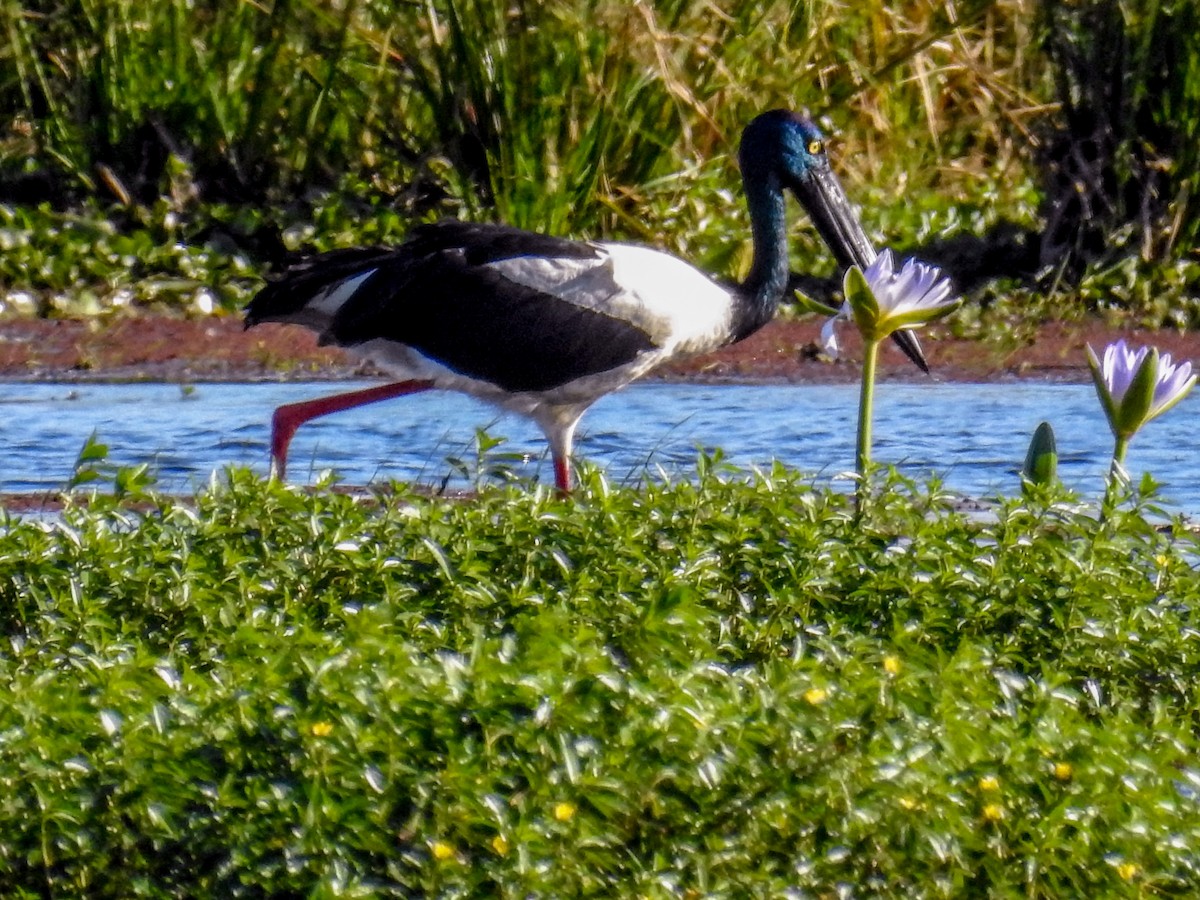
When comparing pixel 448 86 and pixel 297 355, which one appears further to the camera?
pixel 448 86

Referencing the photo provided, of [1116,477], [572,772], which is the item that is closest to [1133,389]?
[1116,477]

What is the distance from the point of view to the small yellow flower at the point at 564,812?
2627mm

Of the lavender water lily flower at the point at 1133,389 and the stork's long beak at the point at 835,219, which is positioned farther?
the stork's long beak at the point at 835,219

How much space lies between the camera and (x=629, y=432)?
24.1ft

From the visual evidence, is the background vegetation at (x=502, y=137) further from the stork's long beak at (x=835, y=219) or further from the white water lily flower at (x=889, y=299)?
the white water lily flower at (x=889, y=299)

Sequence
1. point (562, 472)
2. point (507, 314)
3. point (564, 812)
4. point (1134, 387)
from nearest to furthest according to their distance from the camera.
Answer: point (564, 812) < point (1134, 387) < point (562, 472) < point (507, 314)

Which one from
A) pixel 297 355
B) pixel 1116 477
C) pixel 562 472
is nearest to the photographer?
pixel 1116 477

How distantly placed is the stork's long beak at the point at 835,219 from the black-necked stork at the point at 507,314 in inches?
23.7

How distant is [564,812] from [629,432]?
4.74m

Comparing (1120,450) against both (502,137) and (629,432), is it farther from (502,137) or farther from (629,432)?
(502,137)

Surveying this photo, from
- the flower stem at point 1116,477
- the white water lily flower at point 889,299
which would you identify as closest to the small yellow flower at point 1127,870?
the flower stem at point 1116,477

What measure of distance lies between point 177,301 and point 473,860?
6672 millimetres

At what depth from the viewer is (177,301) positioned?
9062 millimetres

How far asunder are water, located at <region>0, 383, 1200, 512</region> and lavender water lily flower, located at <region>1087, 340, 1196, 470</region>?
1.30 metres
